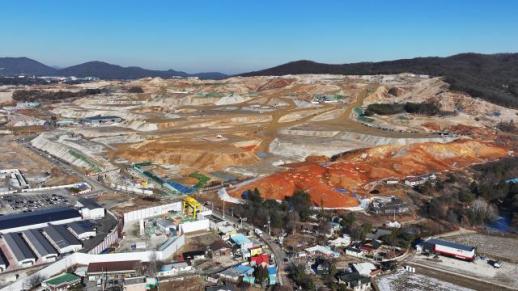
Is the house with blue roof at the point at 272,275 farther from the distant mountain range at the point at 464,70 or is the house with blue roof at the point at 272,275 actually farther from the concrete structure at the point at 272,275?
the distant mountain range at the point at 464,70

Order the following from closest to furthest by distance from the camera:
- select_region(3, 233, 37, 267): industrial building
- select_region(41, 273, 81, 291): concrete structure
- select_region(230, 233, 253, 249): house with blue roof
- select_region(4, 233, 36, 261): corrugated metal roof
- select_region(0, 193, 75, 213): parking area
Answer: select_region(41, 273, 81, 291): concrete structure, select_region(3, 233, 37, 267): industrial building, select_region(4, 233, 36, 261): corrugated metal roof, select_region(230, 233, 253, 249): house with blue roof, select_region(0, 193, 75, 213): parking area

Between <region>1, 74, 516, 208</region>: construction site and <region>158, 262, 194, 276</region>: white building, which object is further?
<region>1, 74, 516, 208</region>: construction site

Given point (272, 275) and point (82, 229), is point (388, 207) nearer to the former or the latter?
point (272, 275)

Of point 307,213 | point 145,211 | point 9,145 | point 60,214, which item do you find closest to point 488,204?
point 307,213

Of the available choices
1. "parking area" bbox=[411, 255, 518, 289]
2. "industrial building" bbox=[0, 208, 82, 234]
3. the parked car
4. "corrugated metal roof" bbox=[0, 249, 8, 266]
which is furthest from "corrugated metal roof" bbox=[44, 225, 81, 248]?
the parked car

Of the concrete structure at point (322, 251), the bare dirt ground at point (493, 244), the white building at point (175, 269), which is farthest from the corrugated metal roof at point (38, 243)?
the bare dirt ground at point (493, 244)

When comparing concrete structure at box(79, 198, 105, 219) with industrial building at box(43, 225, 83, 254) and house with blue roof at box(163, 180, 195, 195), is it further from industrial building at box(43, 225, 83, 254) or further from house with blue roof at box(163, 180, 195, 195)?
house with blue roof at box(163, 180, 195, 195)
